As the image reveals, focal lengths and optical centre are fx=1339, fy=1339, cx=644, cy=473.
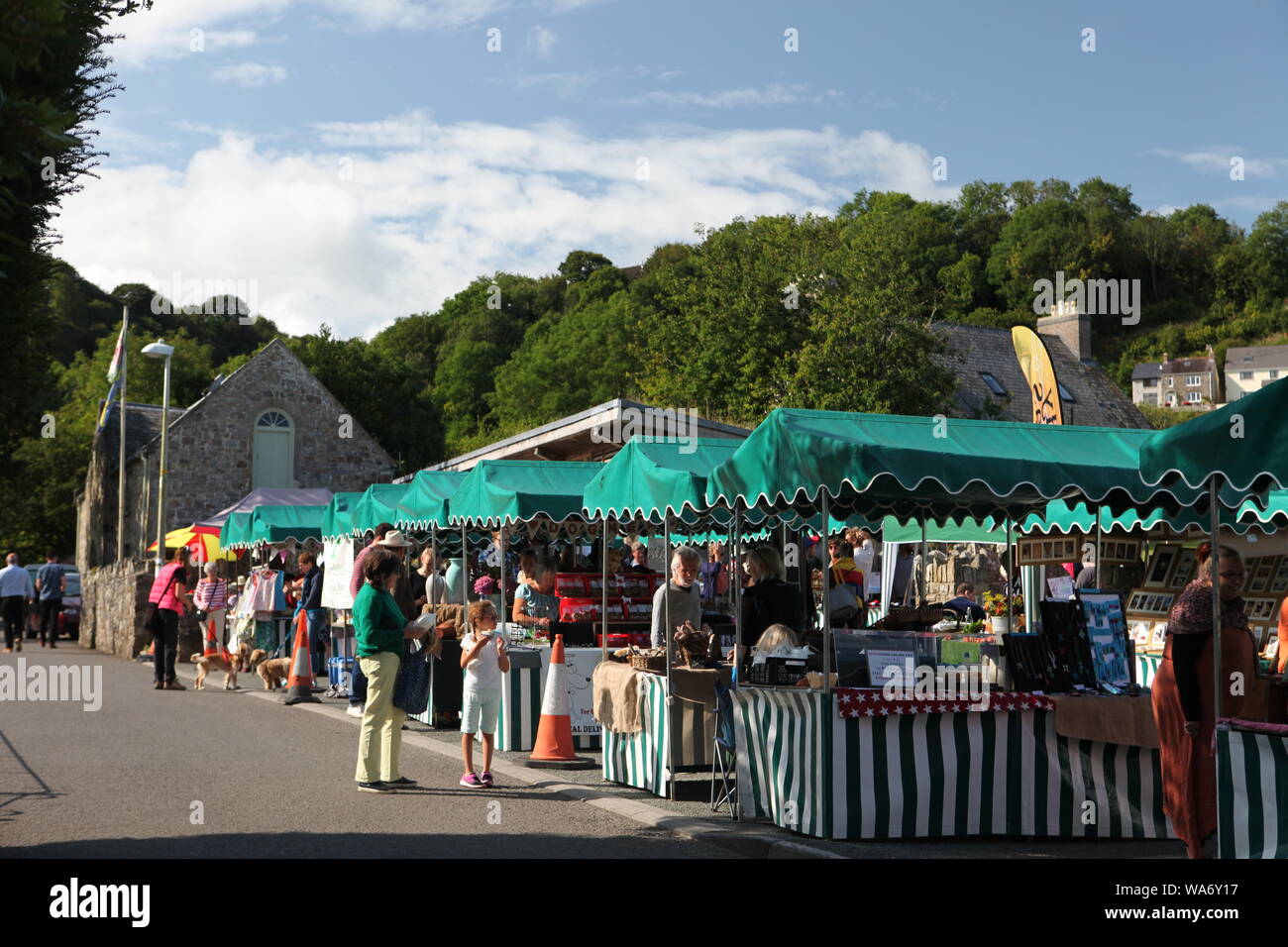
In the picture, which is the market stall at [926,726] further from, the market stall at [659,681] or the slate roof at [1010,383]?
the slate roof at [1010,383]

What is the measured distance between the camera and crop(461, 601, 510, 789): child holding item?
10477 mm

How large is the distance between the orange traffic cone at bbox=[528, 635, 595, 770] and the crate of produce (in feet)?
10.4

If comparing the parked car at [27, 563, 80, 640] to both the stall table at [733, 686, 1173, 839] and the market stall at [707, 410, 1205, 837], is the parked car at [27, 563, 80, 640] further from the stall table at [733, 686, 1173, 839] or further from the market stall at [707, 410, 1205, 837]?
the stall table at [733, 686, 1173, 839]

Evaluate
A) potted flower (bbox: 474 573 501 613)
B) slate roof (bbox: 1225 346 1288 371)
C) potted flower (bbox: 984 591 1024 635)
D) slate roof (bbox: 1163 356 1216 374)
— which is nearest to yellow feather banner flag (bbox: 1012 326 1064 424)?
potted flower (bbox: 474 573 501 613)

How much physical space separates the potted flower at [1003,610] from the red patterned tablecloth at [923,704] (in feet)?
5.20

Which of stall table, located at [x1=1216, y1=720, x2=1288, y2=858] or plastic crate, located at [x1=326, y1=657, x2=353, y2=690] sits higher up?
stall table, located at [x1=1216, y1=720, x2=1288, y2=858]

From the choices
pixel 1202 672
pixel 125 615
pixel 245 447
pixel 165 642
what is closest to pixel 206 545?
pixel 125 615

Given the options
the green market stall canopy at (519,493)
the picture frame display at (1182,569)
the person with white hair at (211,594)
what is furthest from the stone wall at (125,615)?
the picture frame display at (1182,569)

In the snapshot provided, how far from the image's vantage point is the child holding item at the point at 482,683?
1048 cm

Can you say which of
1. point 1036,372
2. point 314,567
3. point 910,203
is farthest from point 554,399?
point 314,567

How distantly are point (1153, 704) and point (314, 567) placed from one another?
13.4 m

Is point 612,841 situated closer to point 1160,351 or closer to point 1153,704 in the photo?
point 1153,704

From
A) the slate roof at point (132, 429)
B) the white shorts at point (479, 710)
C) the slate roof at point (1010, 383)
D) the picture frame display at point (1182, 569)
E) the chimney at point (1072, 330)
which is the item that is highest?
the chimney at point (1072, 330)

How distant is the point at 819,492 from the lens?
8.53m
